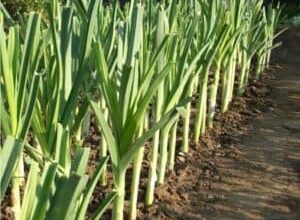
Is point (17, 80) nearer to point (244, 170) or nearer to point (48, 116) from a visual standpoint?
point (48, 116)

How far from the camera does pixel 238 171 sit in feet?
7.51

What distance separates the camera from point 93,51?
1568 mm

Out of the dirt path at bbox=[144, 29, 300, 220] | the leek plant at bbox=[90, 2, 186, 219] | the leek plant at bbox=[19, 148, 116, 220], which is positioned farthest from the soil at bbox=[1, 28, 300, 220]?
the leek plant at bbox=[19, 148, 116, 220]

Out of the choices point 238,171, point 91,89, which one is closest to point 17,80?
point 91,89

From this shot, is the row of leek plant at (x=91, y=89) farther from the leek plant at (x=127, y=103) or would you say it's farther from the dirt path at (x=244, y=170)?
the dirt path at (x=244, y=170)

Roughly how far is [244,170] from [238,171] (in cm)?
3

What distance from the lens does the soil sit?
1.95 meters

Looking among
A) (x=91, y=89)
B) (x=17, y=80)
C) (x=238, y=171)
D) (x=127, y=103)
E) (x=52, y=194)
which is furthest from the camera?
(x=238, y=171)

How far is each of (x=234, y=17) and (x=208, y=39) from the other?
1.68 ft

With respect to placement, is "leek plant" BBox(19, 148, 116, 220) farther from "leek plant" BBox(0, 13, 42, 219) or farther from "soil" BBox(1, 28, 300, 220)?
"soil" BBox(1, 28, 300, 220)

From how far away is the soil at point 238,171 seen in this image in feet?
6.40

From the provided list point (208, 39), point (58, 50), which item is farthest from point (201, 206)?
point (58, 50)

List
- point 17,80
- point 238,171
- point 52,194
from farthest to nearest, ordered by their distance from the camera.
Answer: point 238,171 → point 17,80 → point 52,194

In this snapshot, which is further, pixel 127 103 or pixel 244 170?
pixel 244 170
